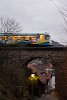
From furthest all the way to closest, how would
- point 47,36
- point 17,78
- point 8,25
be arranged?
point 47,36 → point 8,25 → point 17,78

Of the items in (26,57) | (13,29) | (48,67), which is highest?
(13,29)

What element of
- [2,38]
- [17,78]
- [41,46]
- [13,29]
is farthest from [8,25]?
[17,78]

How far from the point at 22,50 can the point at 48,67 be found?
45283mm

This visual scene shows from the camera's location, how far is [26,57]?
170ft

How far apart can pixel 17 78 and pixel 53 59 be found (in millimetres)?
18524

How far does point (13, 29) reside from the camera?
46.5 m

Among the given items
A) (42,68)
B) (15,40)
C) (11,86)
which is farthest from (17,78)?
(42,68)

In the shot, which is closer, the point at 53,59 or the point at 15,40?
the point at 15,40

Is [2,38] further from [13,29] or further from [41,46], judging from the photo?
[41,46]

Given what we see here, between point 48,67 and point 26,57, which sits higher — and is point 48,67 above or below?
below

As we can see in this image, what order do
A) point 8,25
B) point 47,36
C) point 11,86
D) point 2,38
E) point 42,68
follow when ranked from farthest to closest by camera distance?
point 42,68, point 47,36, point 8,25, point 2,38, point 11,86

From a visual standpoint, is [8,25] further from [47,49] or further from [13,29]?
[47,49]

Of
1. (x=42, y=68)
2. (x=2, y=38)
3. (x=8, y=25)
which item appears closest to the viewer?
(x=2, y=38)

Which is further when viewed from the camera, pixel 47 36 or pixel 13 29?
pixel 47 36
